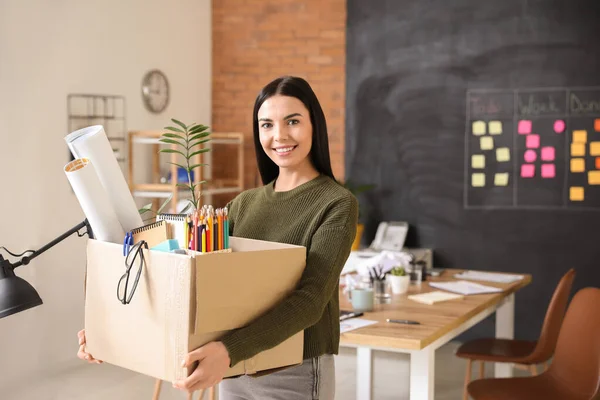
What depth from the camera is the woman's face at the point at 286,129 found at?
5.73 ft

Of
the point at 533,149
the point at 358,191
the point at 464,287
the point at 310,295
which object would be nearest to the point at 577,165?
the point at 533,149

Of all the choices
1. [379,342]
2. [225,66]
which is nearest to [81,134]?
[379,342]

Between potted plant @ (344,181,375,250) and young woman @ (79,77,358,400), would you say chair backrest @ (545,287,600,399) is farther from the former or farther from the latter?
potted plant @ (344,181,375,250)

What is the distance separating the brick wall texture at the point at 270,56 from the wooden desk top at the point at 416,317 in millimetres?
2429

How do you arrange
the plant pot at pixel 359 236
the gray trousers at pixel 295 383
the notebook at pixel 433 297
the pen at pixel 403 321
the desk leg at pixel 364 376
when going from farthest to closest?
the plant pot at pixel 359 236 < the notebook at pixel 433 297 < the desk leg at pixel 364 376 < the pen at pixel 403 321 < the gray trousers at pixel 295 383

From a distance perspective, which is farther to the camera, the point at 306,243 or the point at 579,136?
the point at 579,136

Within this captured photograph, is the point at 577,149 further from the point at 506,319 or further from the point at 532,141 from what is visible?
the point at 506,319

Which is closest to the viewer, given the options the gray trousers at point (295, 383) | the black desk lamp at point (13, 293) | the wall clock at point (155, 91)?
the gray trousers at point (295, 383)

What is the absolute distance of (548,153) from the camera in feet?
18.1

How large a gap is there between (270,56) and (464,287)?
10.1 ft

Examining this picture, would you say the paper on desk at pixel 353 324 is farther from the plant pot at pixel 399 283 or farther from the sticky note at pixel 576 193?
the sticky note at pixel 576 193

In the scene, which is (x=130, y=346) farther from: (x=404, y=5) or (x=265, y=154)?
(x=404, y=5)

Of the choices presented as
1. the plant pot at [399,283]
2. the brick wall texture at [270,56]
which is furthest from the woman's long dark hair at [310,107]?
the brick wall texture at [270,56]

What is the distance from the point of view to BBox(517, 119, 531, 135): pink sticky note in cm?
556
